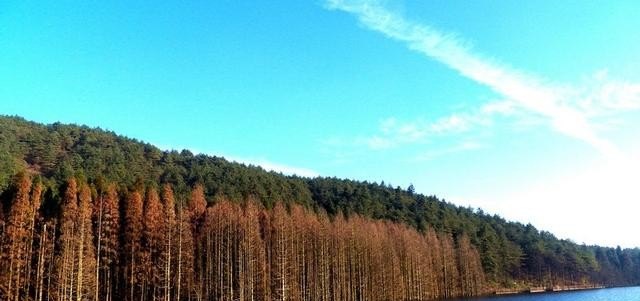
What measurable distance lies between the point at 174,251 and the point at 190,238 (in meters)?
2.35

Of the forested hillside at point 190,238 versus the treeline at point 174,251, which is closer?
the treeline at point 174,251

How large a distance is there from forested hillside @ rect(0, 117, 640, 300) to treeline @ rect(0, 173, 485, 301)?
0.51ft

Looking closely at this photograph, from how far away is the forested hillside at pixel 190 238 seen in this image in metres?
52.2

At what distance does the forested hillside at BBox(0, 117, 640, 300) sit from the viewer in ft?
171

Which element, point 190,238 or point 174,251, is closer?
point 174,251

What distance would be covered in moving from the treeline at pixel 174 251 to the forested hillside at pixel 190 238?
0.16 metres

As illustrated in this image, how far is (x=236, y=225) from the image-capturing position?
6550cm

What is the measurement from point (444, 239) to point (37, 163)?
8500cm

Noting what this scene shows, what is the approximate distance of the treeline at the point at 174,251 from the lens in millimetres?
51250

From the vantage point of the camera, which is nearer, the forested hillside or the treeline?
the treeline

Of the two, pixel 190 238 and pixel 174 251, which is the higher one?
pixel 190 238

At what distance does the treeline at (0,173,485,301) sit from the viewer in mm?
51250

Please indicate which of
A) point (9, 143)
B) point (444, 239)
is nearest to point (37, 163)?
point (9, 143)

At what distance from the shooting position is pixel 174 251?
60281 millimetres
